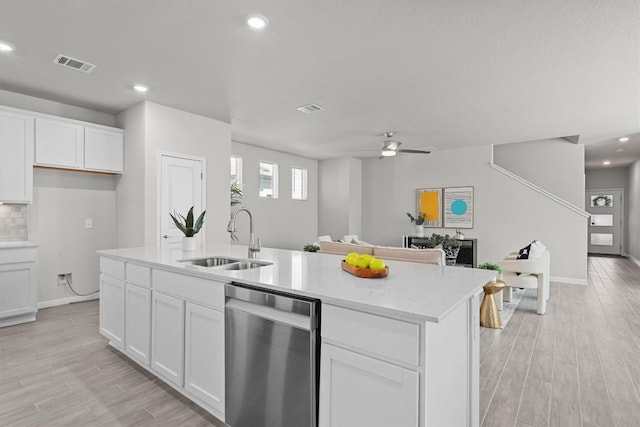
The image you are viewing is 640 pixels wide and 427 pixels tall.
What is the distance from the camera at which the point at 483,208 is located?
703 centimetres

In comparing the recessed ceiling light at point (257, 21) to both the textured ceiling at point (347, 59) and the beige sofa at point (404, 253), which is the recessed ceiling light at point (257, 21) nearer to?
the textured ceiling at point (347, 59)

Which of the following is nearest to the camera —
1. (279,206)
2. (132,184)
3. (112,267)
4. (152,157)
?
(112,267)

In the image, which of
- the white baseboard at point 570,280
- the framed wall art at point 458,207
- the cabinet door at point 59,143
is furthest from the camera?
the framed wall art at point 458,207

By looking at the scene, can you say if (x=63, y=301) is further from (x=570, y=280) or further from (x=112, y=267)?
(x=570, y=280)

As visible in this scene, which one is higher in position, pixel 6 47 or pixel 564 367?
pixel 6 47

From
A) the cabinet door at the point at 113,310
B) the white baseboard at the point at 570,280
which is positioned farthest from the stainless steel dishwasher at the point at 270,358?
the white baseboard at the point at 570,280

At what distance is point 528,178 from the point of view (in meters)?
7.43

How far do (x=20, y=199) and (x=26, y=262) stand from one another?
73 centimetres

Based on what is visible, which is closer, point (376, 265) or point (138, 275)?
point (376, 265)

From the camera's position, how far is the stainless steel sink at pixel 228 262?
93.7 inches

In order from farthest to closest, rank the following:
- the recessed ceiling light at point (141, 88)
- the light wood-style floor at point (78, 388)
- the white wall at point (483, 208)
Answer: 1. the white wall at point (483, 208)
2. the recessed ceiling light at point (141, 88)
3. the light wood-style floor at point (78, 388)

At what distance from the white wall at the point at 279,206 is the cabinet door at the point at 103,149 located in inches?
94.6

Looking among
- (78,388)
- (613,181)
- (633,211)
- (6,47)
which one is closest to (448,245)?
(78,388)

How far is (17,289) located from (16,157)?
147cm
